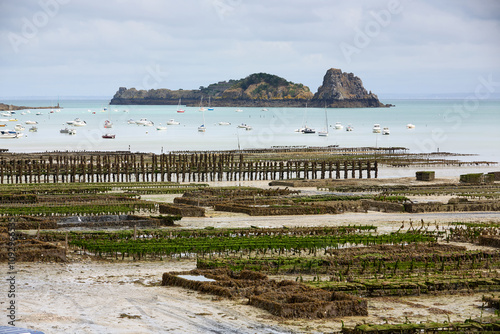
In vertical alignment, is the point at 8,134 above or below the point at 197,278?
above

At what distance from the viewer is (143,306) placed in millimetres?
24891

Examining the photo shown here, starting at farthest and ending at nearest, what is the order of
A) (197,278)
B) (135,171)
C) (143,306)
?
(135,171), (197,278), (143,306)

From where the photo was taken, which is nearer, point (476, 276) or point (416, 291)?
point (416, 291)

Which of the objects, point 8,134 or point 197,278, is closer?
point 197,278

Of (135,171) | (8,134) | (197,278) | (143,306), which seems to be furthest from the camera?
(8,134)

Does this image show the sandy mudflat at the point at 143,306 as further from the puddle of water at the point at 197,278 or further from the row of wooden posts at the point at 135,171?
the row of wooden posts at the point at 135,171

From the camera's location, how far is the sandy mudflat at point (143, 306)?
2250cm

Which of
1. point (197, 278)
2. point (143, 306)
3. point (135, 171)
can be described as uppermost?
point (135, 171)

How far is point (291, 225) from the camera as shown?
1735 inches

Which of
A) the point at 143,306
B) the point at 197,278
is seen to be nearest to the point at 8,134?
the point at 197,278

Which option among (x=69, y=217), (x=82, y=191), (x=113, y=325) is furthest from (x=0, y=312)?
(x=82, y=191)

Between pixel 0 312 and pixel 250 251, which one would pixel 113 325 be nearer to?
pixel 0 312

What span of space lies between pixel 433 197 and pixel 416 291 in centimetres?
3368

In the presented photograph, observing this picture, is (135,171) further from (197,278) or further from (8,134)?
(8,134)
